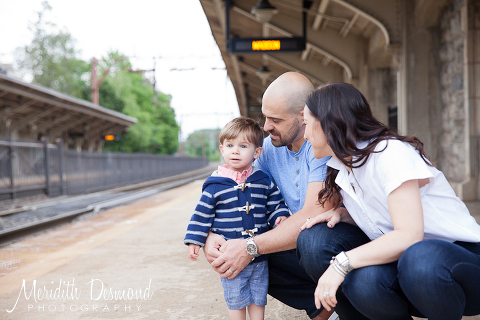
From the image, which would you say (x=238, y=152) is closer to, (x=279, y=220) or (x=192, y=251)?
(x=279, y=220)

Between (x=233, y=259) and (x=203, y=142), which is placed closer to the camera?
(x=233, y=259)

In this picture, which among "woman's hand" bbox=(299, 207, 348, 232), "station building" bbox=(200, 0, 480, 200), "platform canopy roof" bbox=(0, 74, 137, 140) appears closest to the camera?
"woman's hand" bbox=(299, 207, 348, 232)

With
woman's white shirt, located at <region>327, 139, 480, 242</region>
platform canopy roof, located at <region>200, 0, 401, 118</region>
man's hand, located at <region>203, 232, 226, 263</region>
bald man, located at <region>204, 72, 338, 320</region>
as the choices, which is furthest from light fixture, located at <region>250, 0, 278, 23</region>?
woman's white shirt, located at <region>327, 139, 480, 242</region>

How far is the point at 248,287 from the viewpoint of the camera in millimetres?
2375

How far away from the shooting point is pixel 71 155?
15.1 meters

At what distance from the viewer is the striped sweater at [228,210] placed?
7.70 feet

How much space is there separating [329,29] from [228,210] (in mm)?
9838

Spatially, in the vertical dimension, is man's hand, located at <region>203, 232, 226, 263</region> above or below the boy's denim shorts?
above

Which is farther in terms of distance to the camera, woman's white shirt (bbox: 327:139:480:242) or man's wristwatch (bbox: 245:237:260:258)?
man's wristwatch (bbox: 245:237:260:258)

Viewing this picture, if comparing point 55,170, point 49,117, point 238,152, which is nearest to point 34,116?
point 49,117

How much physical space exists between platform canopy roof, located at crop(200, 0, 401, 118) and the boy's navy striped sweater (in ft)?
20.6

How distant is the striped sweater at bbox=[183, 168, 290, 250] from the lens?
2.35 m

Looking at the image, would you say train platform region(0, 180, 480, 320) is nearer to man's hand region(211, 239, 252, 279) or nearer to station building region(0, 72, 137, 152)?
man's hand region(211, 239, 252, 279)

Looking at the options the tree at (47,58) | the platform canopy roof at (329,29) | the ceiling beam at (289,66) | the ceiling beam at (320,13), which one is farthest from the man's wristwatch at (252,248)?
the tree at (47,58)
